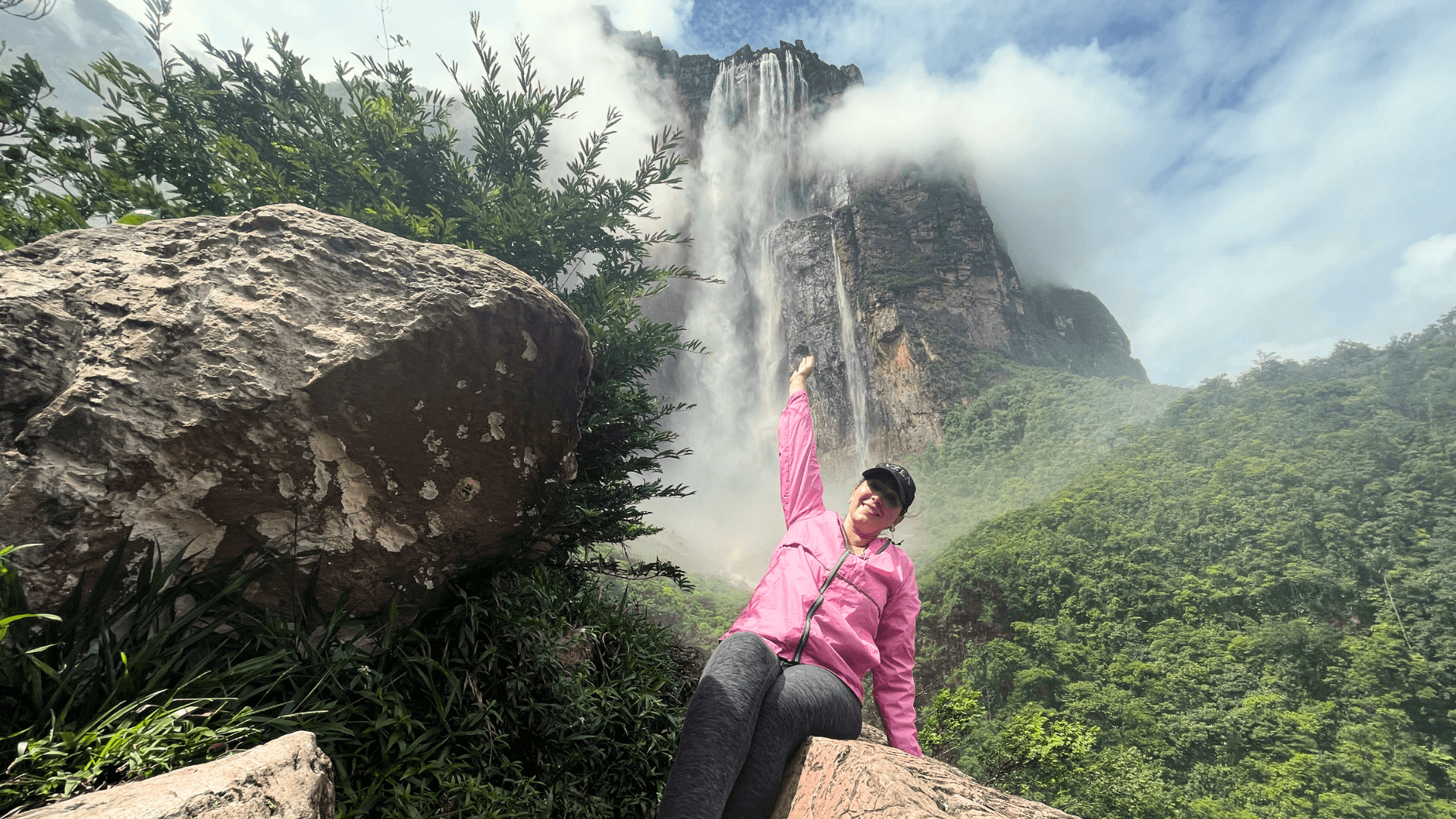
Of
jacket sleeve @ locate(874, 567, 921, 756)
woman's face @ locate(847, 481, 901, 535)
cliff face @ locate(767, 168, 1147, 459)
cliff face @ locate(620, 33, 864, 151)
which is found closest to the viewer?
A: jacket sleeve @ locate(874, 567, 921, 756)

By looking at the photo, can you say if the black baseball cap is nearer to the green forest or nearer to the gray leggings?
the gray leggings

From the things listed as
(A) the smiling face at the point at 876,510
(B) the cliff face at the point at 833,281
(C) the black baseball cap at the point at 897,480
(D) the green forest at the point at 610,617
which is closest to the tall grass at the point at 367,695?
(D) the green forest at the point at 610,617

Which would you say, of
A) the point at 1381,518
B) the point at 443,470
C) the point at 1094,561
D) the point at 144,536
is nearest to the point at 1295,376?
the point at 1381,518

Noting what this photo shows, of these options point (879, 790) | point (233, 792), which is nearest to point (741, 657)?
point (879, 790)

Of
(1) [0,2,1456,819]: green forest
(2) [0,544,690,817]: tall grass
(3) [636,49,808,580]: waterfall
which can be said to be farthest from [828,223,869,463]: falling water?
(2) [0,544,690,817]: tall grass

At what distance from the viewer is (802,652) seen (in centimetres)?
160

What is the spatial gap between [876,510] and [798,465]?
0.36 meters

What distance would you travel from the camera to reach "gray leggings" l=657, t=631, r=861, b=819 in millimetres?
1291

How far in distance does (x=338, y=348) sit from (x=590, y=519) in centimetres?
144

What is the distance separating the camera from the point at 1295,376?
39.5 feet

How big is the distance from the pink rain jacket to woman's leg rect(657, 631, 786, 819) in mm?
205

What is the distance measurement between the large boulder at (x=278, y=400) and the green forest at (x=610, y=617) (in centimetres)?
18

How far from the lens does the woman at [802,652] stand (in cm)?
134

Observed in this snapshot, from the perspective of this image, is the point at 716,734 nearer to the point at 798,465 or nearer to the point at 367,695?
the point at 798,465
